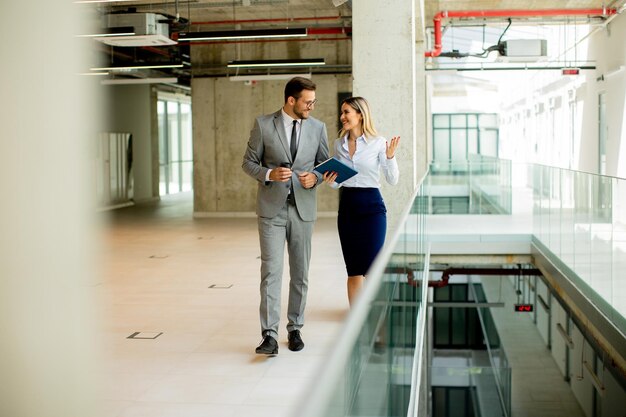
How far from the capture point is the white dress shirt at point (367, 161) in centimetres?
543

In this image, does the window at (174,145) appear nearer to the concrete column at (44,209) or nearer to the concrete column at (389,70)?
the concrete column at (389,70)

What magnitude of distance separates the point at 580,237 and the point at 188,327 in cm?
533

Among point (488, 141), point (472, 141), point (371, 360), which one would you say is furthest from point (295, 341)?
point (488, 141)

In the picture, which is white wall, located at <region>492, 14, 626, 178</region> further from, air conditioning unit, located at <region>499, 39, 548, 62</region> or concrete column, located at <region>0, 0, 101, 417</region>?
concrete column, located at <region>0, 0, 101, 417</region>

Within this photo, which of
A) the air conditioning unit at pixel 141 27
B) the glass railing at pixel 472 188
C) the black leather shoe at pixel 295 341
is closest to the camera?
the black leather shoe at pixel 295 341

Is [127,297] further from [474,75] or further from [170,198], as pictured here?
[474,75]

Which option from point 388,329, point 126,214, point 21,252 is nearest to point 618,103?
point 126,214

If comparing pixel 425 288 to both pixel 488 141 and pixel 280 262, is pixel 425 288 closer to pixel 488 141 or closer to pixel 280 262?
pixel 280 262

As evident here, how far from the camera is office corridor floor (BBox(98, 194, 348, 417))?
423 centimetres

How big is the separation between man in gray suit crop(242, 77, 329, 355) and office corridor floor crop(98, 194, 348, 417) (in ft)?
1.03

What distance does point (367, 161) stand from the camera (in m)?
5.43

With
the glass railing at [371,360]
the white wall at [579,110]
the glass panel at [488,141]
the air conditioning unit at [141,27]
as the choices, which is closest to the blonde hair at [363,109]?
the glass railing at [371,360]

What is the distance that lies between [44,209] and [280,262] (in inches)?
156

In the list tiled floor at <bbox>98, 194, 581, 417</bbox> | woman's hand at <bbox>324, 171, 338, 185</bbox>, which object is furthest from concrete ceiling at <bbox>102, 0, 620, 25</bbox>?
woman's hand at <bbox>324, 171, 338, 185</bbox>
